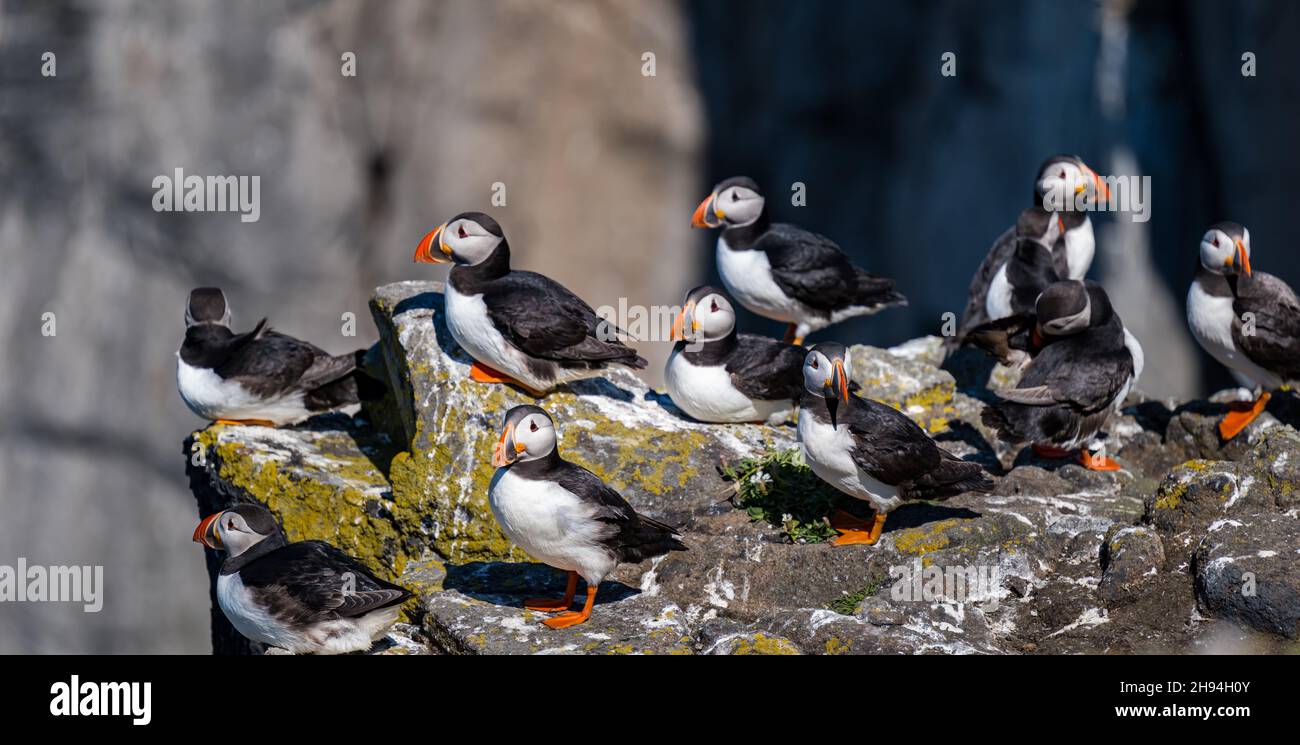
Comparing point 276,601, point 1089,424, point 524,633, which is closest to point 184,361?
point 276,601

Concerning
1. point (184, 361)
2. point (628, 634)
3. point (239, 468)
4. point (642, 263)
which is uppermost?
point (642, 263)

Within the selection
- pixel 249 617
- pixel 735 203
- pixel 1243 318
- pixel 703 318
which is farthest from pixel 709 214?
pixel 249 617

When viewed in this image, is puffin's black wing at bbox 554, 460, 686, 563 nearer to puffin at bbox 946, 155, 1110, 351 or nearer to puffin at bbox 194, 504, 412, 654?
puffin at bbox 194, 504, 412, 654

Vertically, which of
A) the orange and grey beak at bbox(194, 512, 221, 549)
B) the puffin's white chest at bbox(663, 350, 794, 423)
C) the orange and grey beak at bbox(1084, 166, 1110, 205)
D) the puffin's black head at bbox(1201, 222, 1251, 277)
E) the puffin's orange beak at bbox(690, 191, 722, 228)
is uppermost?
Result: the orange and grey beak at bbox(1084, 166, 1110, 205)

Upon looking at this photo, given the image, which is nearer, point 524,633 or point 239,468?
point 524,633

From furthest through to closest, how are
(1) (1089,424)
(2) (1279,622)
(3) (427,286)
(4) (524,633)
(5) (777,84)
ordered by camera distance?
(5) (777,84) < (3) (427,286) < (1) (1089,424) < (4) (524,633) < (2) (1279,622)

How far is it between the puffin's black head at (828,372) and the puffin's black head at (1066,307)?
1.64 meters

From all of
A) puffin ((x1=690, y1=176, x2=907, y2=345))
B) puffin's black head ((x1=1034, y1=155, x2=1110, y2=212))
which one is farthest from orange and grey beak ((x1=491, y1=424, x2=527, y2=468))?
puffin's black head ((x1=1034, y1=155, x2=1110, y2=212))

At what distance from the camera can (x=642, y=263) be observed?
16.9 meters

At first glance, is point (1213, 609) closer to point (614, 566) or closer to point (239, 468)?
point (614, 566)

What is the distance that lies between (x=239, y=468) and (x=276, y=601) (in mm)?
2104

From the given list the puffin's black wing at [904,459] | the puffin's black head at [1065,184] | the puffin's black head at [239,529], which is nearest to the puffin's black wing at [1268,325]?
the puffin's black head at [1065,184]

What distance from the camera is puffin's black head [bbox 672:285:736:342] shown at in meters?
8.00

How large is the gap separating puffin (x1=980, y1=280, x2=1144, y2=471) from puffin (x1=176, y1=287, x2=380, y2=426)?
3.71m
